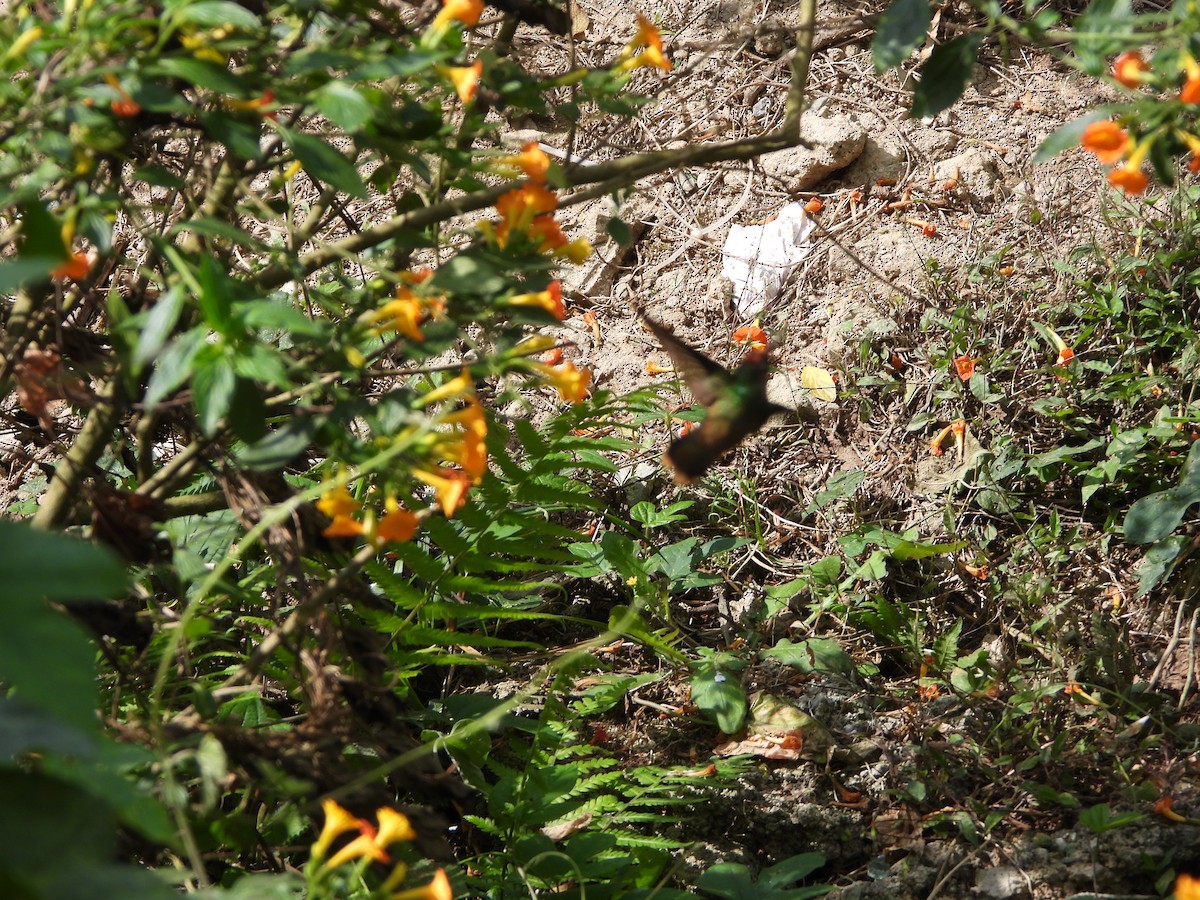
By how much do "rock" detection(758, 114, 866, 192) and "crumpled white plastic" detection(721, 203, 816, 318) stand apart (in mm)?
121

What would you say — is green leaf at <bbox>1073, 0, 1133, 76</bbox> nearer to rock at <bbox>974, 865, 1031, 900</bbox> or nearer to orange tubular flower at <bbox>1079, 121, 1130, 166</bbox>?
orange tubular flower at <bbox>1079, 121, 1130, 166</bbox>

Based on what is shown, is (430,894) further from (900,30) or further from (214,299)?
(900,30)


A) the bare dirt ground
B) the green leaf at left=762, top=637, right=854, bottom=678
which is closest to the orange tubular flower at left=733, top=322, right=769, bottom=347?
the bare dirt ground

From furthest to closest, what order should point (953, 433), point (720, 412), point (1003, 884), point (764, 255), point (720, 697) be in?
point (764, 255) < point (953, 433) < point (720, 697) < point (1003, 884) < point (720, 412)

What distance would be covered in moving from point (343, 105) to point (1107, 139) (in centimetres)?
81

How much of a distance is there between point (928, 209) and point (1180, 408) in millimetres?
1042

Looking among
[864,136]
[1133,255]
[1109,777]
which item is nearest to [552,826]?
[1109,777]

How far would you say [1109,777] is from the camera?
90.4 inches

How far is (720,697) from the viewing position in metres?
2.39

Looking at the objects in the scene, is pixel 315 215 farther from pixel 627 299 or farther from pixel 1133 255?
pixel 1133 255

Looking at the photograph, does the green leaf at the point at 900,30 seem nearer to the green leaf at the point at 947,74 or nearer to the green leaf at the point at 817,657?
the green leaf at the point at 947,74

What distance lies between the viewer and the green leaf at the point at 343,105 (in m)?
1.05

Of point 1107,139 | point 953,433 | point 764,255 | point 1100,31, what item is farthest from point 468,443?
point 764,255

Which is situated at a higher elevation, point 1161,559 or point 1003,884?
point 1161,559
